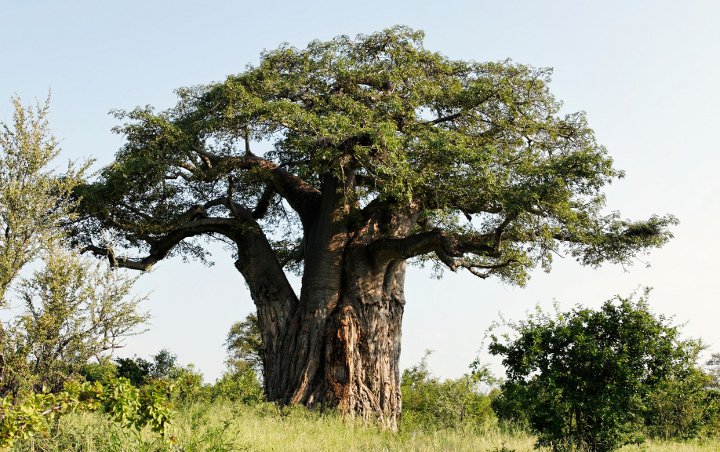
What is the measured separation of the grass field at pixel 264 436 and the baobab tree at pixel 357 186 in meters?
2.11

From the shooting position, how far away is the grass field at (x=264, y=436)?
8.69 m

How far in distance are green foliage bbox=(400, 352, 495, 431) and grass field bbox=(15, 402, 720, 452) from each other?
1448 mm

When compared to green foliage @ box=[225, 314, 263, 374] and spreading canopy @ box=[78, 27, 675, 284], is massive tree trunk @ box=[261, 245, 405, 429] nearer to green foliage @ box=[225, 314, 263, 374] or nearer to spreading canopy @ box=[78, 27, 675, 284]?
spreading canopy @ box=[78, 27, 675, 284]

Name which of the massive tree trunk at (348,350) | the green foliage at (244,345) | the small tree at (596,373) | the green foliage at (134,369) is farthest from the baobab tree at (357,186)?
the green foliage at (244,345)

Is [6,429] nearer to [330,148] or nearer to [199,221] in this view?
[330,148]

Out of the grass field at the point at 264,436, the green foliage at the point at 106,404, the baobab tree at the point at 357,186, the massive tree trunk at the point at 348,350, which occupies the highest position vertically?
the baobab tree at the point at 357,186

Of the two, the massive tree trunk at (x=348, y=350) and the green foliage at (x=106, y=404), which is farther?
the massive tree trunk at (x=348, y=350)

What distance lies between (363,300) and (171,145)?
5338 mm

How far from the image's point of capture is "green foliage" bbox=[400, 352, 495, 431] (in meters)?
16.3

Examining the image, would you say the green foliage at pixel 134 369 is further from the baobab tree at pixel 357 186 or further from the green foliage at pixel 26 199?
the green foliage at pixel 26 199

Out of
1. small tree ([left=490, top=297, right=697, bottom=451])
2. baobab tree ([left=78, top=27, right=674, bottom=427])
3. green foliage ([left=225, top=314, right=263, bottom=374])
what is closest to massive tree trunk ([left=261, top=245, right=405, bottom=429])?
baobab tree ([left=78, top=27, right=674, bottom=427])

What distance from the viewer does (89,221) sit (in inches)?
666

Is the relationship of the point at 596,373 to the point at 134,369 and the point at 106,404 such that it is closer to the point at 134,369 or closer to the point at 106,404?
the point at 106,404

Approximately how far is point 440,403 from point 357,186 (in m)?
5.83
